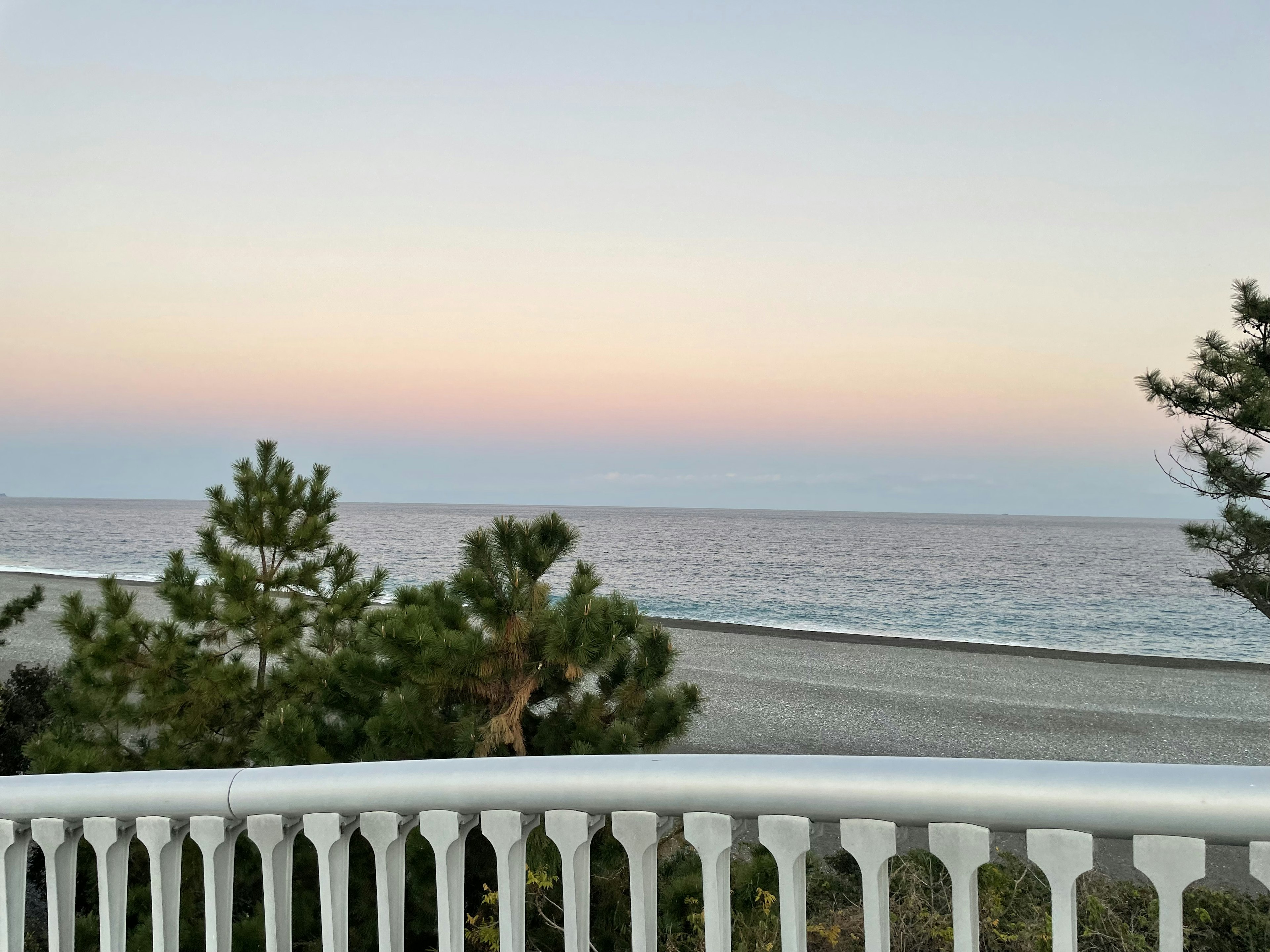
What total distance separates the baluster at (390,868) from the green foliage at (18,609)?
8263mm

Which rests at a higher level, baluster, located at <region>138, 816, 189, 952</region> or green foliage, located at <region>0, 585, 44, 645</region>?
baluster, located at <region>138, 816, 189, 952</region>

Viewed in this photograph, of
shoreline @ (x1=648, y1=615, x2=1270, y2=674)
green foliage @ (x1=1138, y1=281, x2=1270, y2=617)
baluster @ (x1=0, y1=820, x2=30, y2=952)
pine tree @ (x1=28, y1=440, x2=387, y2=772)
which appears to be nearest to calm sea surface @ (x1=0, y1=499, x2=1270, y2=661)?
green foliage @ (x1=1138, y1=281, x2=1270, y2=617)

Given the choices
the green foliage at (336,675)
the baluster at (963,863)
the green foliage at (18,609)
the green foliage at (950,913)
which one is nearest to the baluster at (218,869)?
the baluster at (963,863)

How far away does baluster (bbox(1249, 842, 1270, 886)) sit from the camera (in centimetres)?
76

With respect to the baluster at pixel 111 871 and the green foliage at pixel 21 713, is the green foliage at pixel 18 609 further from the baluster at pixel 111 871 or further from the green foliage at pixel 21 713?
the baluster at pixel 111 871

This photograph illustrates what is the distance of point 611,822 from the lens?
1.04m

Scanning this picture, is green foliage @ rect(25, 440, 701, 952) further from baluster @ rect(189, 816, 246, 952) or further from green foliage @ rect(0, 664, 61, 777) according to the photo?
green foliage @ rect(0, 664, 61, 777)

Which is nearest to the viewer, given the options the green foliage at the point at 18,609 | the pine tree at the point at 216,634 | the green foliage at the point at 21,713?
the pine tree at the point at 216,634

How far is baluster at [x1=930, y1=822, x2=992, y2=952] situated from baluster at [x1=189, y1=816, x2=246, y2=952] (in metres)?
0.91

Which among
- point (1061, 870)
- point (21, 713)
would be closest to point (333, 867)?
point (1061, 870)

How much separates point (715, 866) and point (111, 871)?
34.7 inches

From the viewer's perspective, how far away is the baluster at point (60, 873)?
3.59ft

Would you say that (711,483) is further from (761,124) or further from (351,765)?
(351,765)

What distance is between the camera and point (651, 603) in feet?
81.5
